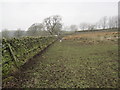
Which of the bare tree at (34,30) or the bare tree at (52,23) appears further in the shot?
the bare tree at (52,23)

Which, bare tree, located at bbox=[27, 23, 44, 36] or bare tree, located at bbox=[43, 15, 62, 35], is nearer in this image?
bare tree, located at bbox=[27, 23, 44, 36]

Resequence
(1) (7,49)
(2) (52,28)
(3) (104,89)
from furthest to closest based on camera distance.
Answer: (2) (52,28)
(1) (7,49)
(3) (104,89)

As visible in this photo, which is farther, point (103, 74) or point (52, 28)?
point (52, 28)

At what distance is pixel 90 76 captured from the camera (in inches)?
139

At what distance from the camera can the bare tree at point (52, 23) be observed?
41912mm

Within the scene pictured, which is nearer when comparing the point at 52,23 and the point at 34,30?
the point at 34,30

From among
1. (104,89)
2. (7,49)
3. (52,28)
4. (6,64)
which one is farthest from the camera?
(52,28)

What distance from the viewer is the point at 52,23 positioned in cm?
4294

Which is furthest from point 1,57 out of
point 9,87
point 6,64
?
point 9,87

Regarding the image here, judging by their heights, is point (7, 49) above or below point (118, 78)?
above

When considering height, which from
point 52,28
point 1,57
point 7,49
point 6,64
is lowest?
point 6,64

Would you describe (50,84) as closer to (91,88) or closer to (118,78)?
(91,88)

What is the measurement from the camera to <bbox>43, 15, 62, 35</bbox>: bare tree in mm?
41912

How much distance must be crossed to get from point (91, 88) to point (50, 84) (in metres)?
1.32
